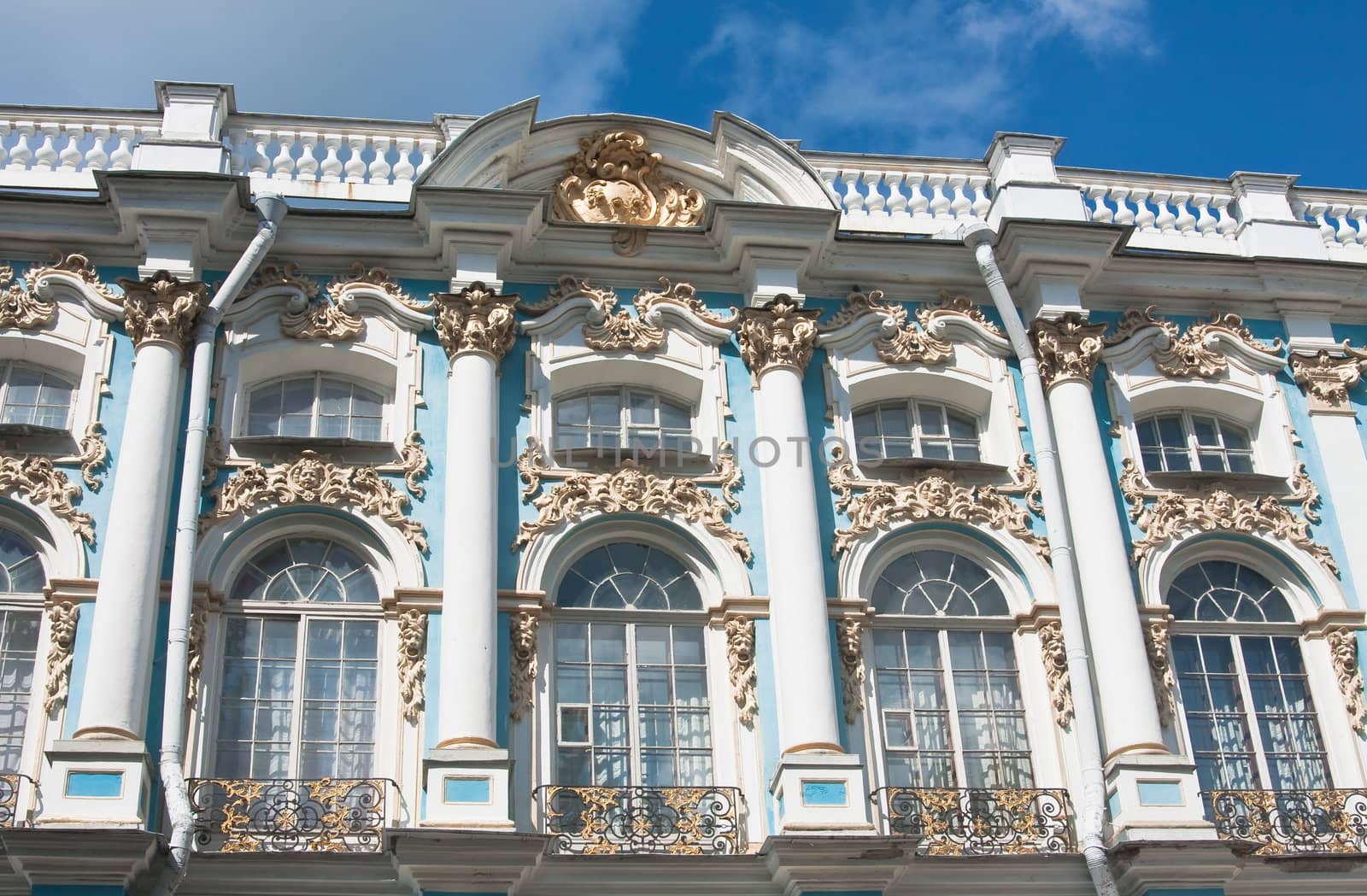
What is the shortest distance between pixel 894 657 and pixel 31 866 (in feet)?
23.4

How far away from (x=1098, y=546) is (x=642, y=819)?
4.75 metres

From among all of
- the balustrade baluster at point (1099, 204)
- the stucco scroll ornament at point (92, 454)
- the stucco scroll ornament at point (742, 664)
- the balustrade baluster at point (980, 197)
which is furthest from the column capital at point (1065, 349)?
the stucco scroll ornament at point (92, 454)

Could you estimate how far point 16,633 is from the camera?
14938mm

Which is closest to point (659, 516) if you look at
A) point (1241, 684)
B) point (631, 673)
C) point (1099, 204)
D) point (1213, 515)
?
point (631, 673)

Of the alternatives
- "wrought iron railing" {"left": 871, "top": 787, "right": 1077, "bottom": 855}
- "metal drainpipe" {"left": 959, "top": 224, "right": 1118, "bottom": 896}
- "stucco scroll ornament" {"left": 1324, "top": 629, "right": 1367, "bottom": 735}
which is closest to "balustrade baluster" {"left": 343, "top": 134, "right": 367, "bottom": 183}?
"metal drainpipe" {"left": 959, "top": 224, "right": 1118, "bottom": 896}

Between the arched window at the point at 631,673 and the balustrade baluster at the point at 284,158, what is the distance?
4.81 metres

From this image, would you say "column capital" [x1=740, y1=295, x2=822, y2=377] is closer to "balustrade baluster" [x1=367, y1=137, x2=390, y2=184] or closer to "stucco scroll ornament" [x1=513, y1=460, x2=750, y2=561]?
"stucco scroll ornament" [x1=513, y1=460, x2=750, y2=561]

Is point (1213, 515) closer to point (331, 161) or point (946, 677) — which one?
point (946, 677)

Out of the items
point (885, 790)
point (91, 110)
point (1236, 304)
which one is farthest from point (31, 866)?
point (1236, 304)

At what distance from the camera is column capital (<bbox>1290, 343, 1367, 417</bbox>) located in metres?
17.6

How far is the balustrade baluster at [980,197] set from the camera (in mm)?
18297

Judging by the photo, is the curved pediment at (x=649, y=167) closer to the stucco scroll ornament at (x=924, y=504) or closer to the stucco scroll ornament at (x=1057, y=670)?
the stucco scroll ornament at (x=924, y=504)

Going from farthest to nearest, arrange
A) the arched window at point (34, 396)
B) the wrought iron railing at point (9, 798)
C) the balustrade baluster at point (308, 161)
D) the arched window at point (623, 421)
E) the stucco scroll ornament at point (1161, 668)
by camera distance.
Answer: the balustrade baluster at point (308, 161)
the arched window at point (623, 421)
the arched window at point (34, 396)
the stucco scroll ornament at point (1161, 668)
the wrought iron railing at point (9, 798)

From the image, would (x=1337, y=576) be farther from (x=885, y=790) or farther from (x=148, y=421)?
(x=148, y=421)
